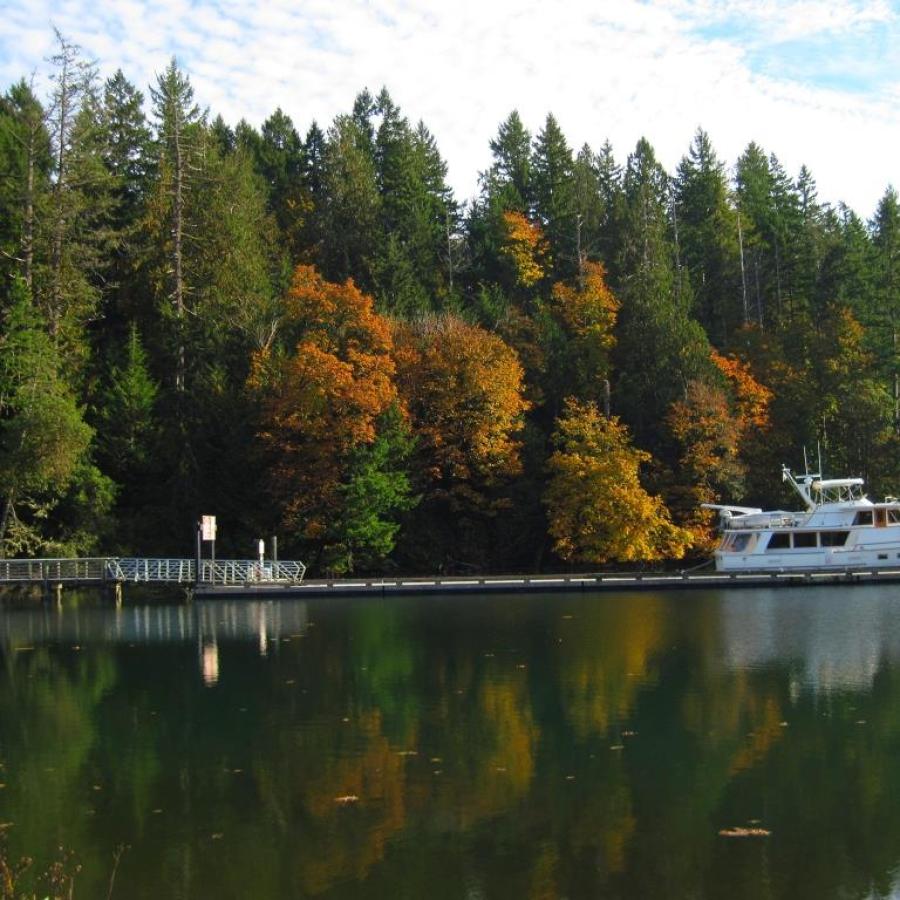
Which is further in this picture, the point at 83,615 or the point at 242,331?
the point at 242,331

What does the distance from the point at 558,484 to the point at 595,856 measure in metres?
37.5

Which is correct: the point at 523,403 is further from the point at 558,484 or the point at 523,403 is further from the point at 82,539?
the point at 82,539

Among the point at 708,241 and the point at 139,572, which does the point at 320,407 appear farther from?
the point at 708,241

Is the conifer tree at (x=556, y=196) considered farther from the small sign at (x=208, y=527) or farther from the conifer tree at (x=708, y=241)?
the small sign at (x=208, y=527)

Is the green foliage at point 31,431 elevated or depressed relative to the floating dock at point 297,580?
elevated

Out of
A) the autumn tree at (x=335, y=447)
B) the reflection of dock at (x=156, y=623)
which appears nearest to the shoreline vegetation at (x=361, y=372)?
the autumn tree at (x=335, y=447)

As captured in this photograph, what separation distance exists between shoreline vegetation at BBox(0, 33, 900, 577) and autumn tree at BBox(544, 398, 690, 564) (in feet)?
0.40

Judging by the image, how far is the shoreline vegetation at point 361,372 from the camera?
152 ft

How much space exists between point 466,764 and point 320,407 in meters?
32.8

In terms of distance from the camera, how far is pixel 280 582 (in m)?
41.7

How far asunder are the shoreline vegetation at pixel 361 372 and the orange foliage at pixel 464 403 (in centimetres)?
11

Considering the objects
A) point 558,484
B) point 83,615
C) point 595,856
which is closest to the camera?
point 595,856

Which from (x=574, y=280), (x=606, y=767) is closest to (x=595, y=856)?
(x=606, y=767)

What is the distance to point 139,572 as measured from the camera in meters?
42.9
